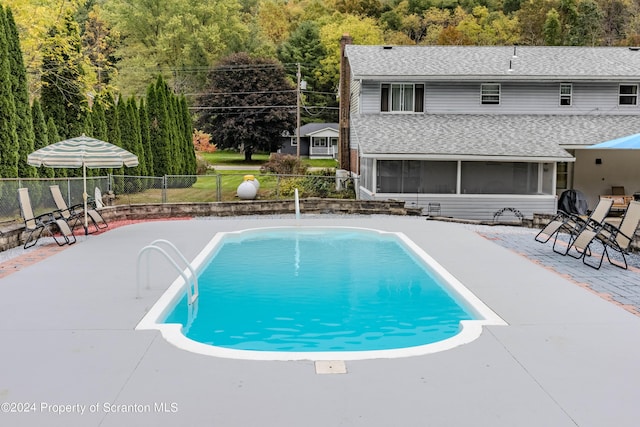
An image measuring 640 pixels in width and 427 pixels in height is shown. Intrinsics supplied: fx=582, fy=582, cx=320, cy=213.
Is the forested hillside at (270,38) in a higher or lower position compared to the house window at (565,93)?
higher

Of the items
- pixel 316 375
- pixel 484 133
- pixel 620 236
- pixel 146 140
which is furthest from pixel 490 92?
pixel 316 375

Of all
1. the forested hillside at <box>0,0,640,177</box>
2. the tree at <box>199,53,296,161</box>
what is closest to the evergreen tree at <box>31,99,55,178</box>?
the forested hillside at <box>0,0,640,177</box>

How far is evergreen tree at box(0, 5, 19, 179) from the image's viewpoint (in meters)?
Answer: 15.7

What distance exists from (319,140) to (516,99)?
108ft

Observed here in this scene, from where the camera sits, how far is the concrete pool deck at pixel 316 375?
4.38 meters

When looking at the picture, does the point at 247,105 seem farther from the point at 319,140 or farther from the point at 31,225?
the point at 31,225

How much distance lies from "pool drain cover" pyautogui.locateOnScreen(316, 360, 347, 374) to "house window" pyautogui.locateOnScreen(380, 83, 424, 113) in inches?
763

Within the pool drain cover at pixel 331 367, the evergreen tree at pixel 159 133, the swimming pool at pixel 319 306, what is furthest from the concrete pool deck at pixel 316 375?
the evergreen tree at pixel 159 133

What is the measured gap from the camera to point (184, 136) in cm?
3042

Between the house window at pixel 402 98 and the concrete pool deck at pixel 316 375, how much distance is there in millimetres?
16294

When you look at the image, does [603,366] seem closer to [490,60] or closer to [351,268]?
→ [351,268]

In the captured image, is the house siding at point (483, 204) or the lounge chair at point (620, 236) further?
the house siding at point (483, 204)

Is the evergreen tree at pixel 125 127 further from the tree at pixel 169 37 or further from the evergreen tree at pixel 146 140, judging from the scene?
the tree at pixel 169 37

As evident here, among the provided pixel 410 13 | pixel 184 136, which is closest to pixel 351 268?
pixel 184 136
